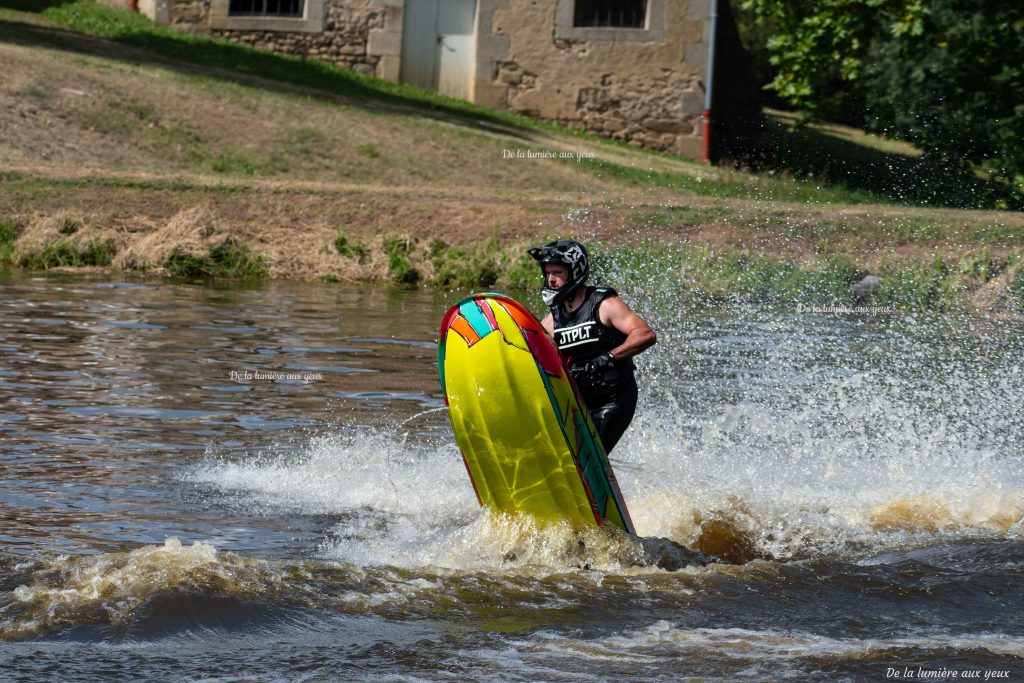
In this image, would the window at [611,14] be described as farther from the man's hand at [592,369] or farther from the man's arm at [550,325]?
the man's hand at [592,369]

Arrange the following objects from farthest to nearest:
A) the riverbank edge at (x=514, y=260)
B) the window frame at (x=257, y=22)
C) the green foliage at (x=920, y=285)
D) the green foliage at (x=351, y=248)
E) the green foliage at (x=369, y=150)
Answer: the window frame at (x=257, y=22) → the green foliage at (x=369, y=150) → the green foliage at (x=351, y=248) → the riverbank edge at (x=514, y=260) → the green foliage at (x=920, y=285)

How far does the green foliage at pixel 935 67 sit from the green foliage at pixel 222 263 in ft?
41.0

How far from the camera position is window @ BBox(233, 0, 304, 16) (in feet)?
104

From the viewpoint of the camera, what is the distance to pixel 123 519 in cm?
808

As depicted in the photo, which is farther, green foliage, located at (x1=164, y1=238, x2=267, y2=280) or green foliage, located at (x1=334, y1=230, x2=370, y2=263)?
green foliage, located at (x1=334, y1=230, x2=370, y2=263)

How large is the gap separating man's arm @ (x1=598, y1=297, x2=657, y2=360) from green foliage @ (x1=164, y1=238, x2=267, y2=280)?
11.9 m

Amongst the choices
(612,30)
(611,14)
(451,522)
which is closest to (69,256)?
(451,522)

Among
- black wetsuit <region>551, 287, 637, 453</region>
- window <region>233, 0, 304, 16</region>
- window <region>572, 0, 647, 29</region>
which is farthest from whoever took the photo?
window <region>233, 0, 304, 16</region>

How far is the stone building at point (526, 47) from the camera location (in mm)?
30984

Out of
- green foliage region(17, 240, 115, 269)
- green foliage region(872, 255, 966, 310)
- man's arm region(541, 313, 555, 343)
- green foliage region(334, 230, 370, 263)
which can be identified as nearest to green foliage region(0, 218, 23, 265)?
green foliage region(17, 240, 115, 269)

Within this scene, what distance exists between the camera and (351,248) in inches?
789

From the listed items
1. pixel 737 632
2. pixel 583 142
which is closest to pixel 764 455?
pixel 737 632

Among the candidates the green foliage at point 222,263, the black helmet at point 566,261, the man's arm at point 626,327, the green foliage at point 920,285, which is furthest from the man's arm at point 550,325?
the green foliage at point 222,263

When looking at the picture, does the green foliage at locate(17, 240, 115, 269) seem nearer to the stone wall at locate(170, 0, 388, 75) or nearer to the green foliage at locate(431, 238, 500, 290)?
the green foliage at locate(431, 238, 500, 290)
